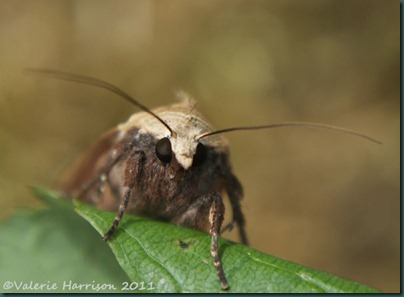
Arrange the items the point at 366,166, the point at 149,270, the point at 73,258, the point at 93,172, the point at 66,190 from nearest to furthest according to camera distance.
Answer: the point at 149,270 → the point at 73,258 → the point at 93,172 → the point at 66,190 → the point at 366,166

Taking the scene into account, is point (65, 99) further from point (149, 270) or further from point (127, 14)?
point (149, 270)

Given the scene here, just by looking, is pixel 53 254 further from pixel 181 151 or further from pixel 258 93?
pixel 258 93

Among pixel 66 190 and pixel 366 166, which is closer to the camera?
→ pixel 66 190

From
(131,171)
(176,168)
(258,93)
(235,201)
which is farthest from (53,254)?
(258,93)

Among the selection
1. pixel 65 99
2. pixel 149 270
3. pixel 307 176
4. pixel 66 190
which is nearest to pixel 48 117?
pixel 65 99

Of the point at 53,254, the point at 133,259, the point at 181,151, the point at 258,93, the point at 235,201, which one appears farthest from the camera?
the point at 258,93

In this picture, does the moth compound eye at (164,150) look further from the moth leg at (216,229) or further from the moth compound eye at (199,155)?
the moth leg at (216,229)

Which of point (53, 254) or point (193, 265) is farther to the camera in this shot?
point (53, 254)

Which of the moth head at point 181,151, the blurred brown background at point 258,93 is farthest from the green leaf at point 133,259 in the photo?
the blurred brown background at point 258,93
